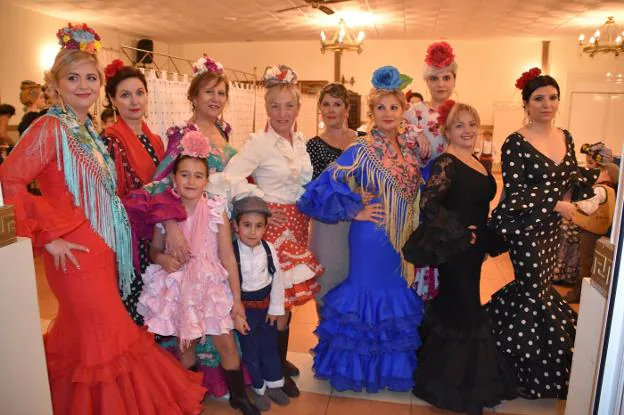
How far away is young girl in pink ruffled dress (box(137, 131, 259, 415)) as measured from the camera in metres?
2.25

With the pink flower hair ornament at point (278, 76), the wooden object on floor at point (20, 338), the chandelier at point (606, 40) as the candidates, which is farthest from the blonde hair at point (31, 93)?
the chandelier at point (606, 40)

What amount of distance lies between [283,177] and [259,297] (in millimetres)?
635

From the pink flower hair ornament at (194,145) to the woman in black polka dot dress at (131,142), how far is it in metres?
0.28

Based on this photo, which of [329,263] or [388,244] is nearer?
[388,244]

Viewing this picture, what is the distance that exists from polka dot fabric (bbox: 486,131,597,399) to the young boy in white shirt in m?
1.18

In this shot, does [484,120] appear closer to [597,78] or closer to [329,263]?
[597,78]

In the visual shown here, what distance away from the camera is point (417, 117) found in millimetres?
2814

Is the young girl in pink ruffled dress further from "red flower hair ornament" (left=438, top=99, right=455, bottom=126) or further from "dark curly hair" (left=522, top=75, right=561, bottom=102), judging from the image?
"dark curly hair" (left=522, top=75, right=561, bottom=102)

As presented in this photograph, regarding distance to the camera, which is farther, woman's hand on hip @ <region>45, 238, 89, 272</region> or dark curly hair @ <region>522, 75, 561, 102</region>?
dark curly hair @ <region>522, 75, 561, 102</region>

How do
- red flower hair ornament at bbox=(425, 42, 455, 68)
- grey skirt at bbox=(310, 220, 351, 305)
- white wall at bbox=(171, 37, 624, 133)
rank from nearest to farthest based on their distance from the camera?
grey skirt at bbox=(310, 220, 351, 305)
red flower hair ornament at bbox=(425, 42, 455, 68)
white wall at bbox=(171, 37, 624, 133)

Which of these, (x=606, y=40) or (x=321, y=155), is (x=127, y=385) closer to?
(x=321, y=155)

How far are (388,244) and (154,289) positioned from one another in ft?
3.89

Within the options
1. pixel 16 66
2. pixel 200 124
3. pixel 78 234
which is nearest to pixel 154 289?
pixel 78 234

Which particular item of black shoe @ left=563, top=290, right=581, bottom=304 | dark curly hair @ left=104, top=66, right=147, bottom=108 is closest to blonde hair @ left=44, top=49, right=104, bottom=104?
dark curly hair @ left=104, top=66, right=147, bottom=108
